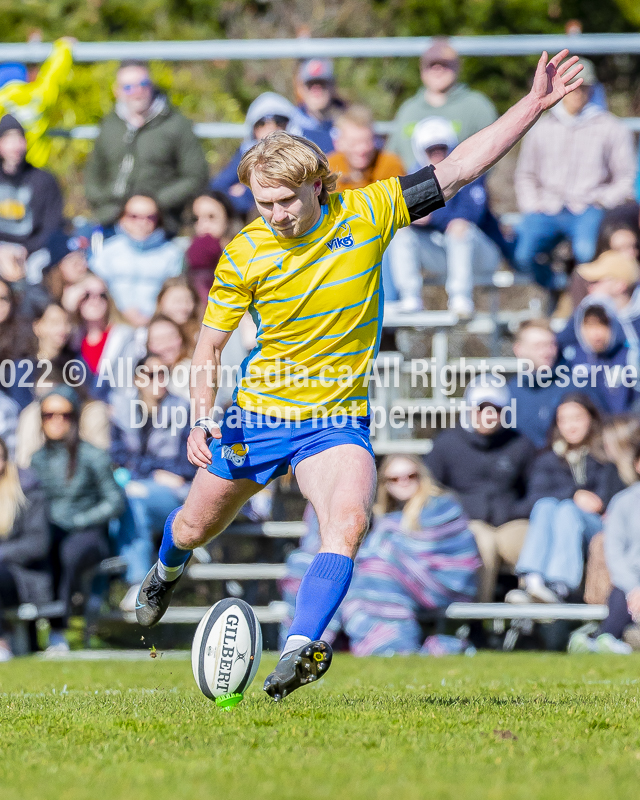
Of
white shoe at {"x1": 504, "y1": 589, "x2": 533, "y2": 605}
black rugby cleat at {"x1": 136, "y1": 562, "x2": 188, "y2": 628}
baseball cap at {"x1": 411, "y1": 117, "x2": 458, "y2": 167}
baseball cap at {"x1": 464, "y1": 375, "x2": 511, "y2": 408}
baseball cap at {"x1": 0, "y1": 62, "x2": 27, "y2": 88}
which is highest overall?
baseball cap at {"x1": 0, "y1": 62, "x2": 27, "y2": 88}

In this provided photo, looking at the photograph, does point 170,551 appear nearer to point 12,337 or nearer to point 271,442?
point 271,442

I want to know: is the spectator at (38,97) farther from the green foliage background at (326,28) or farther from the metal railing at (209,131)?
the green foliage background at (326,28)

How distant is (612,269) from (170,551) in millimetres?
6414

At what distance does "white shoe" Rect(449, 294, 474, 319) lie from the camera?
38.9 ft

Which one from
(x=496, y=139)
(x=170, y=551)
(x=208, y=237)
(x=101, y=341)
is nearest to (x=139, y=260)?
(x=208, y=237)

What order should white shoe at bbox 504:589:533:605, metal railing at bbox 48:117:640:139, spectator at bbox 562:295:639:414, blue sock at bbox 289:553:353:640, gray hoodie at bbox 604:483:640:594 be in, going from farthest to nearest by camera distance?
metal railing at bbox 48:117:640:139, spectator at bbox 562:295:639:414, white shoe at bbox 504:589:533:605, gray hoodie at bbox 604:483:640:594, blue sock at bbox 289:553:353:640

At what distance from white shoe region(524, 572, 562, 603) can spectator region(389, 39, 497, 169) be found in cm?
446

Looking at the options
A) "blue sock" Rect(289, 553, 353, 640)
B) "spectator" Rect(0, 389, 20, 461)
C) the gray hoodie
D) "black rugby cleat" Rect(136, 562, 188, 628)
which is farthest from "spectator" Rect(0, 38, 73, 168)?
"blue sock" Rect(289, 553, 353, 640)

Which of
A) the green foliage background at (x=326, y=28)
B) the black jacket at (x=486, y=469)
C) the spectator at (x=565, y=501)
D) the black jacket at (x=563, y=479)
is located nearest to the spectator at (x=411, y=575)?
the black jacket at (x=486, y=469)

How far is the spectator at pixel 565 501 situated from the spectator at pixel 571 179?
2058 millimetres

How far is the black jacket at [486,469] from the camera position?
1067 cm

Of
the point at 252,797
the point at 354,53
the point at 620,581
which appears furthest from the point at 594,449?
the point at 252,797

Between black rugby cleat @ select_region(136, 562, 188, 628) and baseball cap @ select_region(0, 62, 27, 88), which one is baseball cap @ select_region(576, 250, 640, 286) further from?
baseball cap @ select_region(0, 62, 27, 88)

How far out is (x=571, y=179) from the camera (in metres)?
12.1
